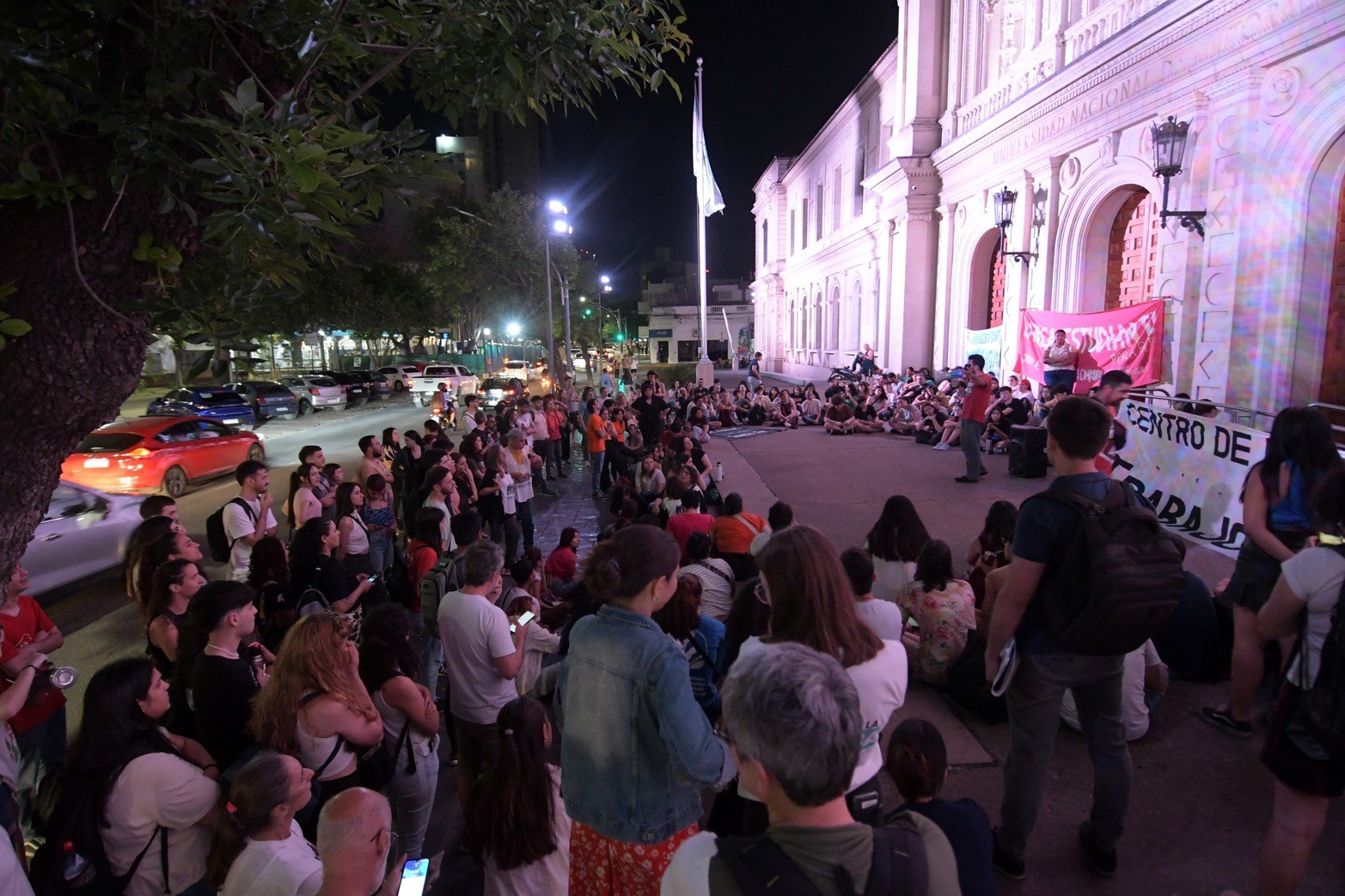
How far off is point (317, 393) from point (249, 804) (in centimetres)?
3131

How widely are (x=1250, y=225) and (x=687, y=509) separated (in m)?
9.47

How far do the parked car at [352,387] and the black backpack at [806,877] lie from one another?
3423 cm

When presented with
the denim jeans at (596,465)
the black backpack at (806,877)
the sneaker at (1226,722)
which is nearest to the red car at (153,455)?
the denim jeans at (596,465)

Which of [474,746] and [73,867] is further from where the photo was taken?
[474,746]

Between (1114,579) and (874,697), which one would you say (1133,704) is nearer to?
(1114,579)

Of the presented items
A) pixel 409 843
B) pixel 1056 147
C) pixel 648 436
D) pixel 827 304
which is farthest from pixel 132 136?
pixel 827 304

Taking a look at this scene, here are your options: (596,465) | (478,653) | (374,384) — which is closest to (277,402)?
(374,384)

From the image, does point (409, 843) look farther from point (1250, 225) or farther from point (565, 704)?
point (1250, 225)

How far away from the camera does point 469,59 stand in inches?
133

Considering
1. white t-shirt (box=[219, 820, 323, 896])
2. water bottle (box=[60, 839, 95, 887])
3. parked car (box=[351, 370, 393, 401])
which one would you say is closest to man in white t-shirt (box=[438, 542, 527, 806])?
white t-shirt (box=[219, 820, 323, 896])

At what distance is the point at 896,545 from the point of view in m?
5.18

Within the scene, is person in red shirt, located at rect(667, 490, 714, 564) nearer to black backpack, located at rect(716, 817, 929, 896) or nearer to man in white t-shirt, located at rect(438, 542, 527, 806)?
man in white t-shirt, located at rect(438, 542, 527, 806)

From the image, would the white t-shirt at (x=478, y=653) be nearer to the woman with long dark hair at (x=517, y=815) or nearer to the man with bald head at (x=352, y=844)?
the woman with long dark hair at (x=517, y=815)

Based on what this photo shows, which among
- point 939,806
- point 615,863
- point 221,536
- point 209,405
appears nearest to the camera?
point 939,806
